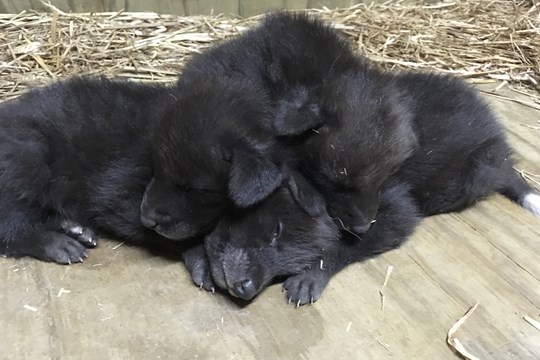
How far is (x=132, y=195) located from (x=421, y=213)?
1.42m

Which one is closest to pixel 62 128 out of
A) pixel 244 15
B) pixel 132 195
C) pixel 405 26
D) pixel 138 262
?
pixel 132 195

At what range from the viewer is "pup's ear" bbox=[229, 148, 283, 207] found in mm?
2436

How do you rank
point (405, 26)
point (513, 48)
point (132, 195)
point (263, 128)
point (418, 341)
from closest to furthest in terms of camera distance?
1. point (418, 341)
2. point (263, 128)
3. point (132, 195)
4. point (513, 48)
5. point (405, 26)

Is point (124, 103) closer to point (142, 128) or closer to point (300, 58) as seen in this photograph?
point (142, 128)

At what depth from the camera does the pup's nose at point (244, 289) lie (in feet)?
8.39

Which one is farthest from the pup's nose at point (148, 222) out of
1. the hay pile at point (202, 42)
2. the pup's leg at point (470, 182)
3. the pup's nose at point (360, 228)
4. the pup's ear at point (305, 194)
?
the hay pile at point (202, 42)

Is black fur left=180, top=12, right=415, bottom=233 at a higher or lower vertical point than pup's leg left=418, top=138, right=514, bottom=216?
higher

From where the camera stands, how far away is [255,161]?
97.7 inches

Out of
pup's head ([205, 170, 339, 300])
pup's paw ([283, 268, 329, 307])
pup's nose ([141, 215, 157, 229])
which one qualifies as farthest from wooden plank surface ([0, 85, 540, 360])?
pup's nose ([141, 215, 157, 229])

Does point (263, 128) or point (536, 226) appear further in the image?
point (536, 226)

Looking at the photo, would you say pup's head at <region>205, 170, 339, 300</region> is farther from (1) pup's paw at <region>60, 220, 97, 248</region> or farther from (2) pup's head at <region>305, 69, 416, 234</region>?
(1) pup's paw at <region>60, 220, 97, 248</region>

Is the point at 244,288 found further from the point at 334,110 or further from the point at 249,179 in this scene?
the point at 334,110

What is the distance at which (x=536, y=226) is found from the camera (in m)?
3.17

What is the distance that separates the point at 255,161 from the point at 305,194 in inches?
13.8
